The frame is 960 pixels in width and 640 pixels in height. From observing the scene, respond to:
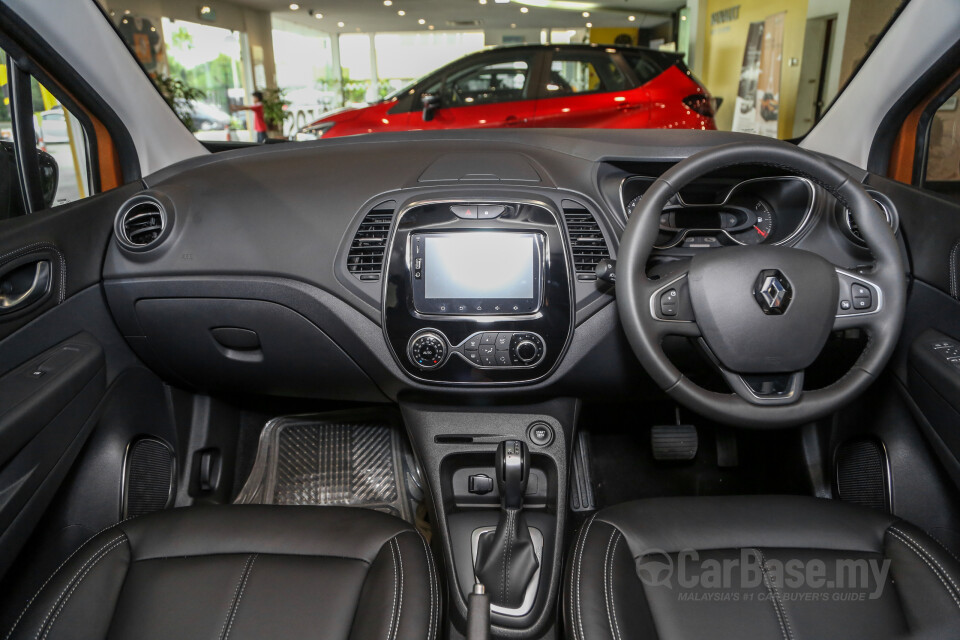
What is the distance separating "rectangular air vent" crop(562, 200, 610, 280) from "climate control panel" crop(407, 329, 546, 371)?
171 millimetres

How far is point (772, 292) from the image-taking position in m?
1.01

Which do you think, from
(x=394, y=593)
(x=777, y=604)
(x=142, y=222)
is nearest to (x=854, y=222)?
(x=777, y=604)

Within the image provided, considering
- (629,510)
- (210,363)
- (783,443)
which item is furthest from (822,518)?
(210,363)

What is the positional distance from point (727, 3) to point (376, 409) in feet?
28.1

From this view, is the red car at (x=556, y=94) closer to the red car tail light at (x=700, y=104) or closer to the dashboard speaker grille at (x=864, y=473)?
the red car tail light at (x=700, y=104)

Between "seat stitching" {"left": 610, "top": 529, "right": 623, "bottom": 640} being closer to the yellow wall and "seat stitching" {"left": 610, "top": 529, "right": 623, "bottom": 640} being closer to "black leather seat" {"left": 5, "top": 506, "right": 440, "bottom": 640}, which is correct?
"black leather seat" {"left": 5, "top": 506, "right": 440, "bottom": 640}

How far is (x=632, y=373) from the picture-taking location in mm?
1396

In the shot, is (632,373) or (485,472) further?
(485,472)

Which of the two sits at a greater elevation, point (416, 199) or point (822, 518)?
point (416, 199)

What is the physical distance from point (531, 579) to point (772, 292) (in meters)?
0.82

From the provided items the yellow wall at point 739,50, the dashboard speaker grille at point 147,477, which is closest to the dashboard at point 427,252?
the dashboard speaker grille at point 147,477

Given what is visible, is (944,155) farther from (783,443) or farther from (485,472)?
(485,472)

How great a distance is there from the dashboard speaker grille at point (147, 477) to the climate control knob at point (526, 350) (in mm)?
914

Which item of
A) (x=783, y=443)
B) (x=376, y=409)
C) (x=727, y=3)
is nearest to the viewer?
(x=783, y=443)
